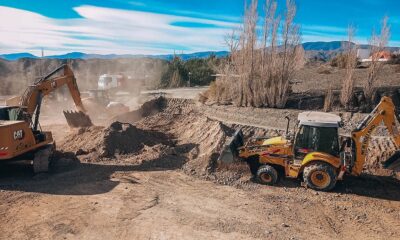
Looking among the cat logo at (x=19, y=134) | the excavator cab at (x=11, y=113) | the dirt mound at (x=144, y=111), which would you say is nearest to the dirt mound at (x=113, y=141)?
the excavator cab at (x=11, y=113)

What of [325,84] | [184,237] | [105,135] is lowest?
[184,237]

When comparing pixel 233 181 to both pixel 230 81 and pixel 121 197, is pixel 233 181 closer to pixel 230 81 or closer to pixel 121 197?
pixel 121 197

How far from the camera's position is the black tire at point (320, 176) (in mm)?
9523

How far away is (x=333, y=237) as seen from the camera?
7375 millimetres

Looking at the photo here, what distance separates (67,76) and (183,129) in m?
5.20

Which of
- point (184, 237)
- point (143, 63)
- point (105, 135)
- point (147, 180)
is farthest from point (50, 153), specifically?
point (143, 63)

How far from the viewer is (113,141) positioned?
43.8 feet

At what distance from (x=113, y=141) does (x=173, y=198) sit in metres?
4.77

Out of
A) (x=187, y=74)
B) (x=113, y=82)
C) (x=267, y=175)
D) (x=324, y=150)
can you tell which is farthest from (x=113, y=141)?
(x=187, y=74)

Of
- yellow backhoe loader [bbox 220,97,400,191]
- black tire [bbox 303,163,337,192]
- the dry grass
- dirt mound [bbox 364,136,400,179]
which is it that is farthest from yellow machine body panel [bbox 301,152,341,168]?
the dry grass

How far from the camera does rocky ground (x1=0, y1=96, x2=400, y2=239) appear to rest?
25.0 ft

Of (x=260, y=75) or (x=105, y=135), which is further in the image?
(x=260, y=75)

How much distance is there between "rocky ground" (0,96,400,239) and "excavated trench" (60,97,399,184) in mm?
41

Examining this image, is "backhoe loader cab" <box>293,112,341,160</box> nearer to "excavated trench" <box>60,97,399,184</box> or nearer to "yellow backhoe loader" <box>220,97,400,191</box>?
"yellow backhoe loader" <box>220,97,400,191</box>
